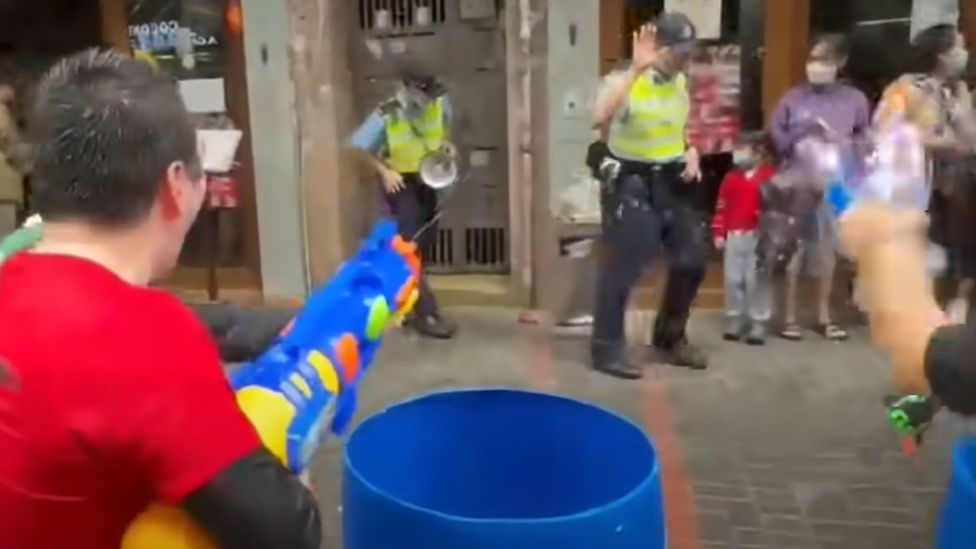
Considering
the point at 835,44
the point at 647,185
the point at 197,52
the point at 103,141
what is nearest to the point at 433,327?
the point at 647,185

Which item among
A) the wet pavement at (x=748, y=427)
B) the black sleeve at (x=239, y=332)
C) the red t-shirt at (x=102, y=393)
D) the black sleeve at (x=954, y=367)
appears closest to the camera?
the red t-shirt at (x=102, y=393)

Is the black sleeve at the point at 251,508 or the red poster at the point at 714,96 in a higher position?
the red poster at the point at 714,96

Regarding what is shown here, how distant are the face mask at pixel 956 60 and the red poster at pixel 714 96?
0.72 metres

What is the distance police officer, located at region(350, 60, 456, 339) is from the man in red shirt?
2719mm

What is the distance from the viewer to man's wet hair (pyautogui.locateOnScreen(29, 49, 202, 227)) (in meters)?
0.82

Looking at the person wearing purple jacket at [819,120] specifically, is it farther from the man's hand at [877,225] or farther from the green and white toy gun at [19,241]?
the green and white toy gun at [19,241]

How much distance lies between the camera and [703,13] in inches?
148

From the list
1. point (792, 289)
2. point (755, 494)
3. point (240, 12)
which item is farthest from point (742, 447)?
point (240, 12)

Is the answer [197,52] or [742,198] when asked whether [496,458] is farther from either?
[197,52]

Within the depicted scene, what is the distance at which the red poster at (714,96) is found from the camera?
150 inches

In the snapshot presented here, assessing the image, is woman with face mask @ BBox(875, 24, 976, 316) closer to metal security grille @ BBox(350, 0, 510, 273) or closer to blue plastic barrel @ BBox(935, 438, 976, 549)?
blue plastic barrel @ BBox(935, 438, 976, 549)

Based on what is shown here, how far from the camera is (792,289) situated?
142 inches

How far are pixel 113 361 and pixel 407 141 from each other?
9.51 feet

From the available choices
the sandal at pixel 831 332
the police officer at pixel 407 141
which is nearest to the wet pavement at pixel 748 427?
the sandal at pixel 831 332
